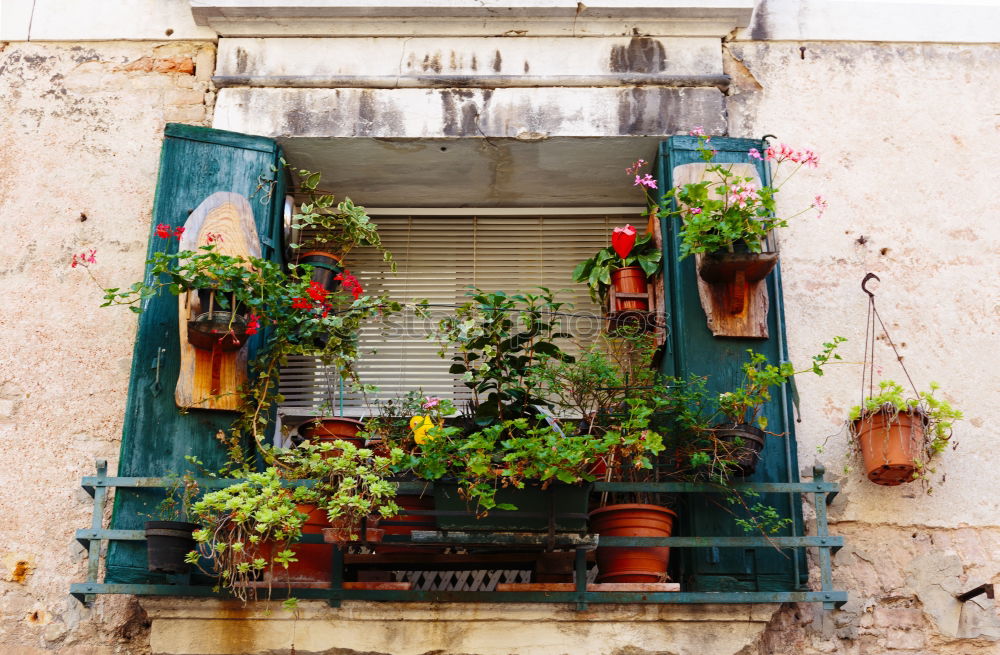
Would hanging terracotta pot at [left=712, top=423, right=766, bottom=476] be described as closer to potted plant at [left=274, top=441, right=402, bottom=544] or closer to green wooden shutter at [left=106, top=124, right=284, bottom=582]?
potted plant at [left=274, top=441, right=402, bottom=544]

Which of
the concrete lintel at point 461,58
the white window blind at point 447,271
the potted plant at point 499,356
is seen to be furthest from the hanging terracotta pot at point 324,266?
the concrete lintel at point 461,58

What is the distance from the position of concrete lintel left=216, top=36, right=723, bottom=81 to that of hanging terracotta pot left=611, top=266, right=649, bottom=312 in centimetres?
94

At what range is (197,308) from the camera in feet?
15.5

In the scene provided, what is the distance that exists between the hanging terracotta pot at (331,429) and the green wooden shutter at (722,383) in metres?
1.30

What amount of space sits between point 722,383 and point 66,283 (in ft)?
9.10

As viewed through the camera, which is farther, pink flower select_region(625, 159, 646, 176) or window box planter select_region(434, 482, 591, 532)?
pink flower select_region(625, 159, 646, 176)

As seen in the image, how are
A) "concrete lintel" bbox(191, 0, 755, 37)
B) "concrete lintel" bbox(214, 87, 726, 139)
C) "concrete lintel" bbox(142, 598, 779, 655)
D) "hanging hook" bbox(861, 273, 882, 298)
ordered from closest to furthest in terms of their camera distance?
"concrete lintel" bbox(142, 598, 779, 655) → "hanging hook" bbox(861, 273, 882, 298) → "concrete lintel" bbox(214, 87, 726, 139) → "concrete lintel" bbox(191, 0, 755, 37)

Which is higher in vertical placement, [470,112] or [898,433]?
[470,112]

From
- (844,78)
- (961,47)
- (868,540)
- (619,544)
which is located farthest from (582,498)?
(961,47)

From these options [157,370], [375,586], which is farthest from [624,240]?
[157,370]

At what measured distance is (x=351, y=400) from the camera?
5566mm

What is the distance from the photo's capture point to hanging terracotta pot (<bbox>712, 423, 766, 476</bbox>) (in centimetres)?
450

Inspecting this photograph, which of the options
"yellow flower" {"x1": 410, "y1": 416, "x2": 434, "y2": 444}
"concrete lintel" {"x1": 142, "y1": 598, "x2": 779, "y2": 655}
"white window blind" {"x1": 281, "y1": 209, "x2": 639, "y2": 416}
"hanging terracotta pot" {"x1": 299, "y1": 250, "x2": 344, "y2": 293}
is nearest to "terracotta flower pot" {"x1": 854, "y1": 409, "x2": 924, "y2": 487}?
"concrete lintel" {"x1": 142, "y1": 598, "x2": 779, "y2": 655}

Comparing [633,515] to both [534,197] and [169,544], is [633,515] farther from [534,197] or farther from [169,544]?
[534,197]
